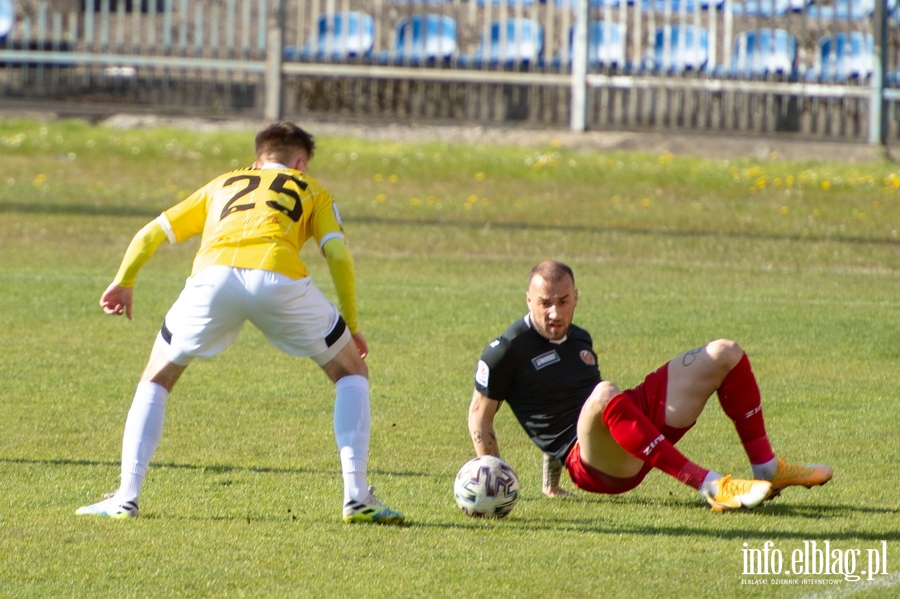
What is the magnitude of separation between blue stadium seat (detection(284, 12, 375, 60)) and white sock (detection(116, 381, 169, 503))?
58.1 feet

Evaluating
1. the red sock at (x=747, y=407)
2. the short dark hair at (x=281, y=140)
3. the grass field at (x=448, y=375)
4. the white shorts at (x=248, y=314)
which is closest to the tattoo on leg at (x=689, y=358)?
the red sock at (x=747, y=407)

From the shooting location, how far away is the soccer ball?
5.48 meters

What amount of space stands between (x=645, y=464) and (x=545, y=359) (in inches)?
26.0

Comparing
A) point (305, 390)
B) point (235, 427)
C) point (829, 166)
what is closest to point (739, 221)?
point (829, 166)

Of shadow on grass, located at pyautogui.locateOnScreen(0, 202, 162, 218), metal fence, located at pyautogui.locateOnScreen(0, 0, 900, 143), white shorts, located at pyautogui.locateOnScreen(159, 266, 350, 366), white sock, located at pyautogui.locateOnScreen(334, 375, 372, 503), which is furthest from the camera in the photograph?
metal fence, located at pyautogui.locateOnScreen(0, 0, 900, 143)

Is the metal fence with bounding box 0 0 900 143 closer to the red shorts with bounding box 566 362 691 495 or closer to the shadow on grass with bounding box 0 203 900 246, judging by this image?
the shadow on grass with bounding box 0 203 900 246

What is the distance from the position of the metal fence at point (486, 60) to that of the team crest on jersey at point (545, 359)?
16.2m

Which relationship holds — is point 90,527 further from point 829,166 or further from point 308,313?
point 829,166

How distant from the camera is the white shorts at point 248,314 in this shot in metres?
5.20

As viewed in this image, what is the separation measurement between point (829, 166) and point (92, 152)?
481 inches

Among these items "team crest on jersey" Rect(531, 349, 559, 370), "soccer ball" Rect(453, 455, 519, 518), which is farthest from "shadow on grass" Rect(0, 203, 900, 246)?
"soccer ball" Rect(453, 455, 519, 518)

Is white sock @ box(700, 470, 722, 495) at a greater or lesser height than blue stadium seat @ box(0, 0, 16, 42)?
lesser

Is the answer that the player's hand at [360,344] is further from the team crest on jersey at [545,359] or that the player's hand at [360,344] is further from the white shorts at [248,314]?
the team crest on jersey at [545,359]

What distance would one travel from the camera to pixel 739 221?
57.1 ft
